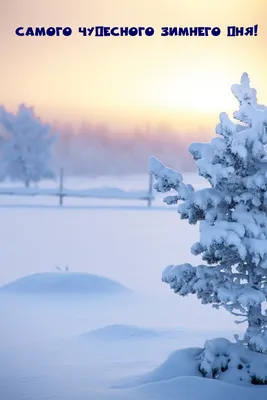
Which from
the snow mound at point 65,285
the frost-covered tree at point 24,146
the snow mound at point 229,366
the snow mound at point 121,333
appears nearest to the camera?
the snow mound at point 229,366

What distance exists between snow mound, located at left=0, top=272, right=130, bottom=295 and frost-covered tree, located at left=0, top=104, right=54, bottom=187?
713 centimetres

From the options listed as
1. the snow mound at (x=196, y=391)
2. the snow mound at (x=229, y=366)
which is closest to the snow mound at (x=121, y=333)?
the snow mound at (x=229, y=366)

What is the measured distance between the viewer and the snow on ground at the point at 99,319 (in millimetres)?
3148

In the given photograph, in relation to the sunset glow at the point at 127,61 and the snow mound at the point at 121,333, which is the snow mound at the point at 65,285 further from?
the sunset glow at the point at 127,61

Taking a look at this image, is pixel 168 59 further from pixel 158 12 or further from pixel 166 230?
pixel 166 230

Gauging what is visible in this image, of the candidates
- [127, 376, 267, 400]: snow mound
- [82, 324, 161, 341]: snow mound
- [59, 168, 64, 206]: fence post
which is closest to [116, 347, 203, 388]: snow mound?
[127, 376, 267, 400]: snow mound

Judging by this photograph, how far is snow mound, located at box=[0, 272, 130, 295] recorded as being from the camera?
518 cm

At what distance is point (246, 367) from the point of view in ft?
10.00

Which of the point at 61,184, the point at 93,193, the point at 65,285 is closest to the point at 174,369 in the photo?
the point at 65,285

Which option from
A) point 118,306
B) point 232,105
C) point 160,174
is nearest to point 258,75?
point 232,105

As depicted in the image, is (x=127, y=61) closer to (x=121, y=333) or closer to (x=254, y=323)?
(x=121, y=333)

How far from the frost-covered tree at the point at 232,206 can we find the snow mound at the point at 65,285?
2.17 metres

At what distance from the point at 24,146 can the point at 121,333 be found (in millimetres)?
9409

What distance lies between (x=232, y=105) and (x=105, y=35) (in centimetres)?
123
